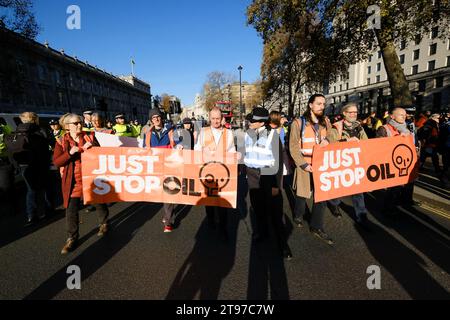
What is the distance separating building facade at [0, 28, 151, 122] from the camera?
2178 cm

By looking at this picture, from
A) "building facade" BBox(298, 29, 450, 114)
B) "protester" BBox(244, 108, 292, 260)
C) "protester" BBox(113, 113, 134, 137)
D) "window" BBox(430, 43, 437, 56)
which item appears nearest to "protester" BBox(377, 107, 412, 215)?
"protester" BBox(244, 108, 292, 260)

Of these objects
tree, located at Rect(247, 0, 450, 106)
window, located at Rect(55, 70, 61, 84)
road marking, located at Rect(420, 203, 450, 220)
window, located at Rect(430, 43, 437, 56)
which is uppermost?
window, located at Rect(430, 43, 437, 56)

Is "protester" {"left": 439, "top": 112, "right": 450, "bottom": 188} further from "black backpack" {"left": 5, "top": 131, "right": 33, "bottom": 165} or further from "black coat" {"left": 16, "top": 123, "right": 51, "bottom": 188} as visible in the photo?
"black backpack" {"left": 5, "top": 131, "right": 33, "bottom": 165}

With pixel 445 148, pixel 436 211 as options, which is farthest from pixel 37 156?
pixel 445 148

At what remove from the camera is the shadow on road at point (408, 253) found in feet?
7.99

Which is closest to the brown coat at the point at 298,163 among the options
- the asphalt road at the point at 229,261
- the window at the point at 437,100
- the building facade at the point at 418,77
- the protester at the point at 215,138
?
the asphalt road at the point at 229,261

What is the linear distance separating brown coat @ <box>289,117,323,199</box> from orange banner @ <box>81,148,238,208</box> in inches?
35.5

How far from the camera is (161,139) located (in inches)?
159
